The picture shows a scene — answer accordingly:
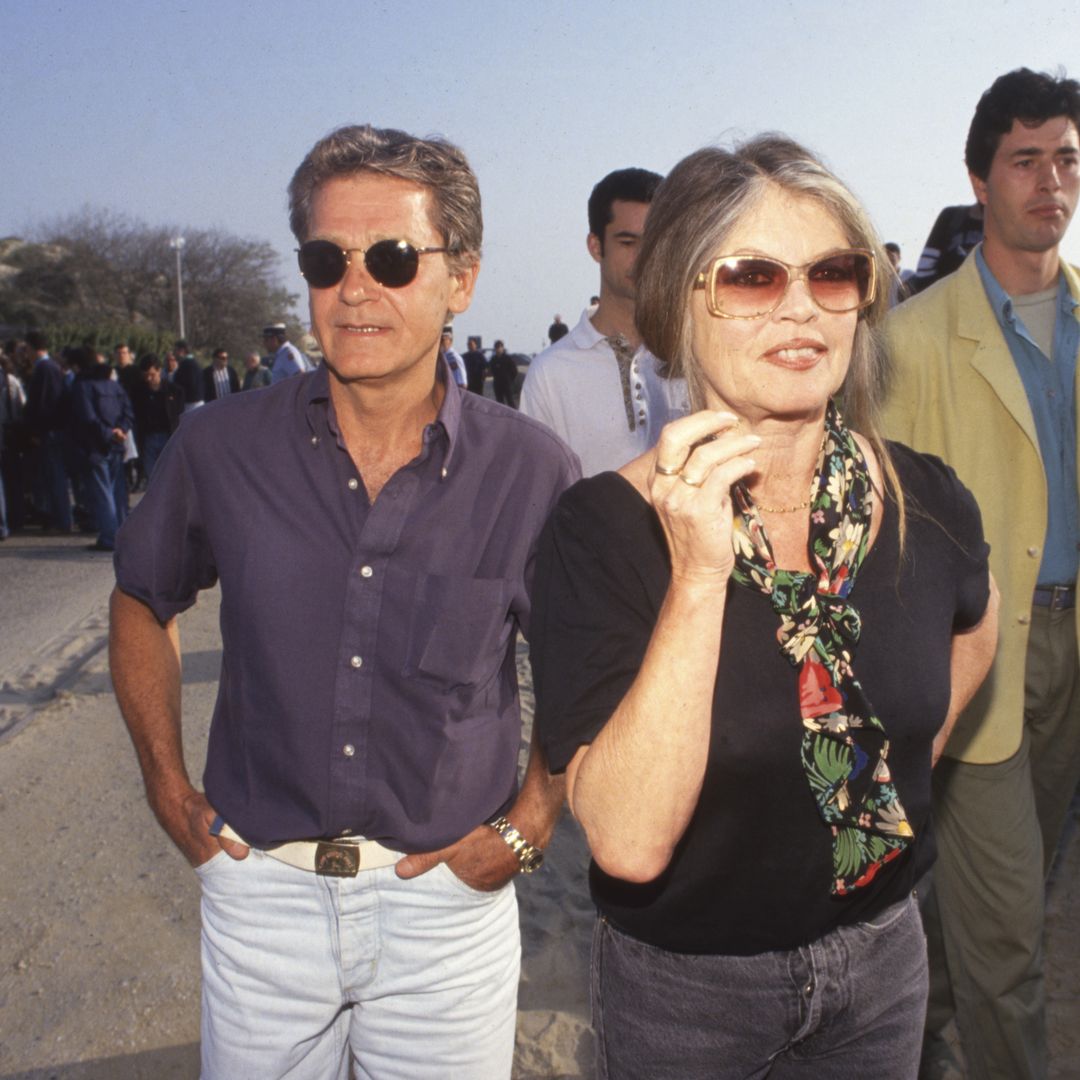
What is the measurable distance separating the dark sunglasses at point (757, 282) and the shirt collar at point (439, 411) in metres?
0.59

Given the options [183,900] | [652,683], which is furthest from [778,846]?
[183,900]

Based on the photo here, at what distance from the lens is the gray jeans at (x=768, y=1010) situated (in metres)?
1.81

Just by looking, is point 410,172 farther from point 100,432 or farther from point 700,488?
point 100,432

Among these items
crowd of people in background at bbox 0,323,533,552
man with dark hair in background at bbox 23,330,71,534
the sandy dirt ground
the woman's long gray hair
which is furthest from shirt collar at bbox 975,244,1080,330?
man with dark hair in background at bbox 23,330,71,534

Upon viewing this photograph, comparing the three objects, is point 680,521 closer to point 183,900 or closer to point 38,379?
point 183,900

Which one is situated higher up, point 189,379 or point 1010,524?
point 1010,524

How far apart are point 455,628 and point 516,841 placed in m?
0.44

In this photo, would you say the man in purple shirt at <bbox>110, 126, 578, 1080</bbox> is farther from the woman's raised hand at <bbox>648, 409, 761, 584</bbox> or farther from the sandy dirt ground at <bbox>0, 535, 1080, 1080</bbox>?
the sandy dirt ground at <bbox>0, 535, 1080, 1080</bbox>

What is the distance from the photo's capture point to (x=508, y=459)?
7.43ft

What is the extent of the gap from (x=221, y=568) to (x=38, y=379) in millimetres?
11989

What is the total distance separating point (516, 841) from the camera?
219 cm

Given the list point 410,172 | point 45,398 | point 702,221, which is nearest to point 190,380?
point 45,398

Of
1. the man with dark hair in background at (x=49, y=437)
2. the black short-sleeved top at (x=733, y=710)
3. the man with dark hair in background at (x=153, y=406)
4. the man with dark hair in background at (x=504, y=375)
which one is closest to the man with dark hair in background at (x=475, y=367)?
the man with dark hair in background at (x=504, y=375)

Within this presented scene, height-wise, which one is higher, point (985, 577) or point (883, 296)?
point (883, 296)
